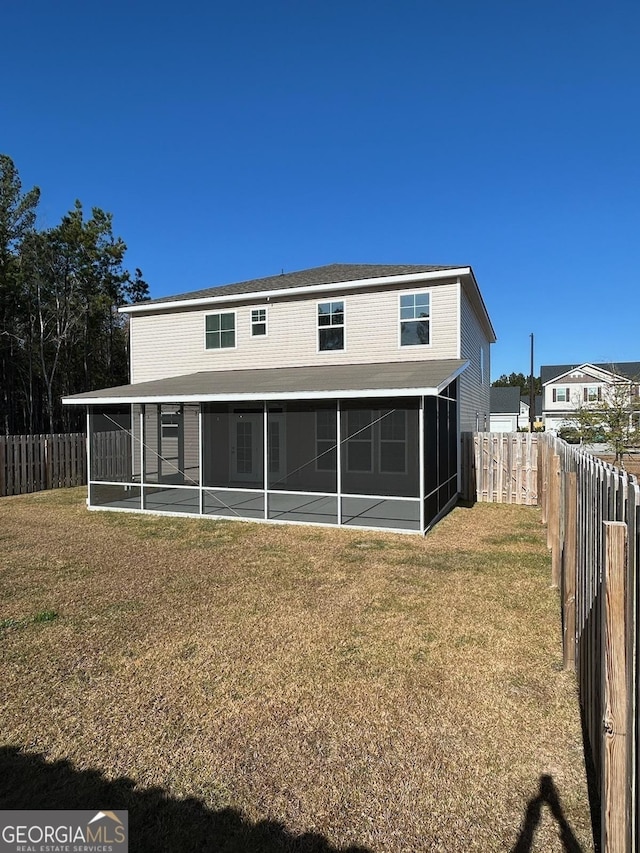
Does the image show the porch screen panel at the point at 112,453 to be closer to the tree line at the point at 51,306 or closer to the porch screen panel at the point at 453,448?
the porch screen panel at the point at 453,448

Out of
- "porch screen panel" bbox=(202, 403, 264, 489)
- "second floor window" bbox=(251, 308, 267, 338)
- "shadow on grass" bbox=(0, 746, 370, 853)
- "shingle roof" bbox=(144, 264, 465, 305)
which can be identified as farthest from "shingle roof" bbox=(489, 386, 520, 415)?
"shadow on grass" bbox=(0, 746, 370, 853)

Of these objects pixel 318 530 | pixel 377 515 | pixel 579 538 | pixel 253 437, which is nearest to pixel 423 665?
pixel 579 538

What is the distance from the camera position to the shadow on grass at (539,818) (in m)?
2.21

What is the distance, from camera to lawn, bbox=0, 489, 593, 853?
94.2 inches

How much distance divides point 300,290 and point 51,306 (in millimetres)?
19527

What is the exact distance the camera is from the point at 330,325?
14.2 metres

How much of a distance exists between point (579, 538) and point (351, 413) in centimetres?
1108

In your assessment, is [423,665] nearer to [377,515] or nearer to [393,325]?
[377,515]

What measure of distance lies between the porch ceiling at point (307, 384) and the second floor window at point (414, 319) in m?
0.71

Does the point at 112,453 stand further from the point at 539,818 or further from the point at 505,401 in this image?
the point at 505,401

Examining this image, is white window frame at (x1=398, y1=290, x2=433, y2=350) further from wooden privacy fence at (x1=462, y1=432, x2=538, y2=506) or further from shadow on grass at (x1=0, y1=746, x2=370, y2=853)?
shadow on grass at (x1=0, y1=746, x2=370, y2=853)

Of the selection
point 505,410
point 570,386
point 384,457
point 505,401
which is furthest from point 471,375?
point 570,386

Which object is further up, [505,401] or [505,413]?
[505,401]

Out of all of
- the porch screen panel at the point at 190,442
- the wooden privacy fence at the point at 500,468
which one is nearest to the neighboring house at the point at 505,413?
the wooden privacy fence at the point at 500,468
